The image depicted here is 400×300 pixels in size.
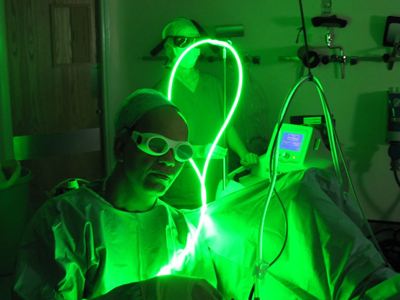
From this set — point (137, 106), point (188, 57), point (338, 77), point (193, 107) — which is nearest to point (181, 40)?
point (188, 57)

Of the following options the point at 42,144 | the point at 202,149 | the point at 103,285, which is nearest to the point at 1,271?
the point at 42,144

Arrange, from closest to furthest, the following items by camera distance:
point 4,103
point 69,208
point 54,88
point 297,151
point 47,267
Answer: point 47,267, point 69,208, point 297,151, point 4,103, point 54,88

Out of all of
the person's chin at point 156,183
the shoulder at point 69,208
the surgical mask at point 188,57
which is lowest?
the shoulder at point 69,208

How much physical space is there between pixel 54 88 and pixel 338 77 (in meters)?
2.06

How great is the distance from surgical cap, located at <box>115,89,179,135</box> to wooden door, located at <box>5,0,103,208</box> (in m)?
2.12

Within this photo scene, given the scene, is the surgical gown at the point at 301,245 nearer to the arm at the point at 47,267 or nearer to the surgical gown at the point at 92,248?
the surgical gown at the point at 92,248

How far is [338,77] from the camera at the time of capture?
3145mm

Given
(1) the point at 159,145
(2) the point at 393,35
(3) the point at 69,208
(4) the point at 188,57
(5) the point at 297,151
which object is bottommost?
(5) the point at 297,151

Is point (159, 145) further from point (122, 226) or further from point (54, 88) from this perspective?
point (54, 88)

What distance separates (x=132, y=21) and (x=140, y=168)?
2.39m

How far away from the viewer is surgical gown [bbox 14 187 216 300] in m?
1.15

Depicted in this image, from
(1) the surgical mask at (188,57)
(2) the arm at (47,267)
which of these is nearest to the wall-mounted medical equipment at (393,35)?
(1) the surgical mask at (188,57)

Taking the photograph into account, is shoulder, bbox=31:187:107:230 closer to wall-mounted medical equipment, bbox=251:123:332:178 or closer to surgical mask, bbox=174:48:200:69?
wall-mounted medical equipment, bbox=251:123:332:178

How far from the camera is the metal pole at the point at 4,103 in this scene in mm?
3102
